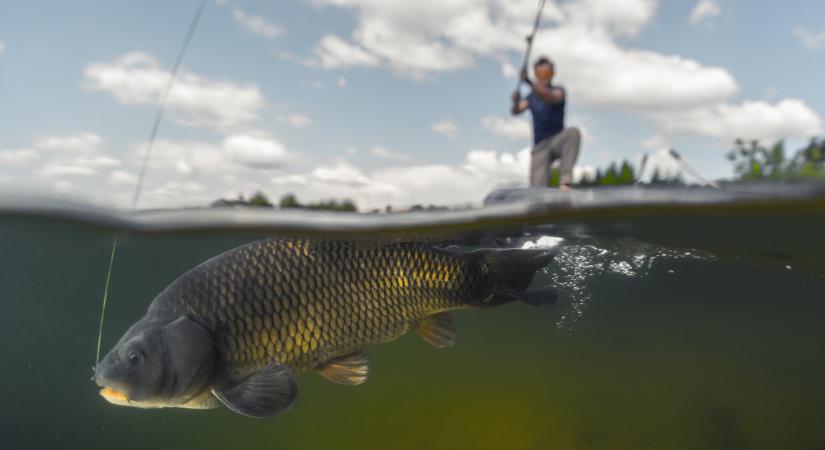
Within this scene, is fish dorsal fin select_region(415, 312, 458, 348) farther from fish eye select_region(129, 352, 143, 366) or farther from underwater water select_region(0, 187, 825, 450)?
underwater water select_region(0, 187, 825, 450)

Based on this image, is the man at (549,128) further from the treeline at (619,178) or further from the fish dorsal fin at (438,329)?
the fish dorsal fin at (438,329)

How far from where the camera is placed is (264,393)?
346cm

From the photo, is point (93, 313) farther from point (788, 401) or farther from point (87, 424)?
point (788, 401)

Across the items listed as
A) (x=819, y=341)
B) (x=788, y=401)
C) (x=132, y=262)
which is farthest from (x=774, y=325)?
(x=132, y=262)

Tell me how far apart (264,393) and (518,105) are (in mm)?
4580

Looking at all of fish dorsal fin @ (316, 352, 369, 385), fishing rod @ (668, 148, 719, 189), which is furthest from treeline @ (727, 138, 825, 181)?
fish dorsal fin @ (316, 352, 369, 385)

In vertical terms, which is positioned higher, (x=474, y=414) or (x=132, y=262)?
(x=132, y=262)

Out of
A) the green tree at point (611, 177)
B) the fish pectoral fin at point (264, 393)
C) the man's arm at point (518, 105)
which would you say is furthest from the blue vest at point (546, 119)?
the fish pectoral fin at point (264, 393)

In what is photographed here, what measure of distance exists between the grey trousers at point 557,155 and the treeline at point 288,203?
250 centimetres

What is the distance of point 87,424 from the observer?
34.3ft

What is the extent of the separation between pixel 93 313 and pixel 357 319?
17.4m

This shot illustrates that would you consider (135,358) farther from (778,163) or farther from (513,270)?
A: (778,163)

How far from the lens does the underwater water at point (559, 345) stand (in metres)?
7.72

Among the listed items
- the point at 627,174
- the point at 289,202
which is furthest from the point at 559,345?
the point at 289,202
